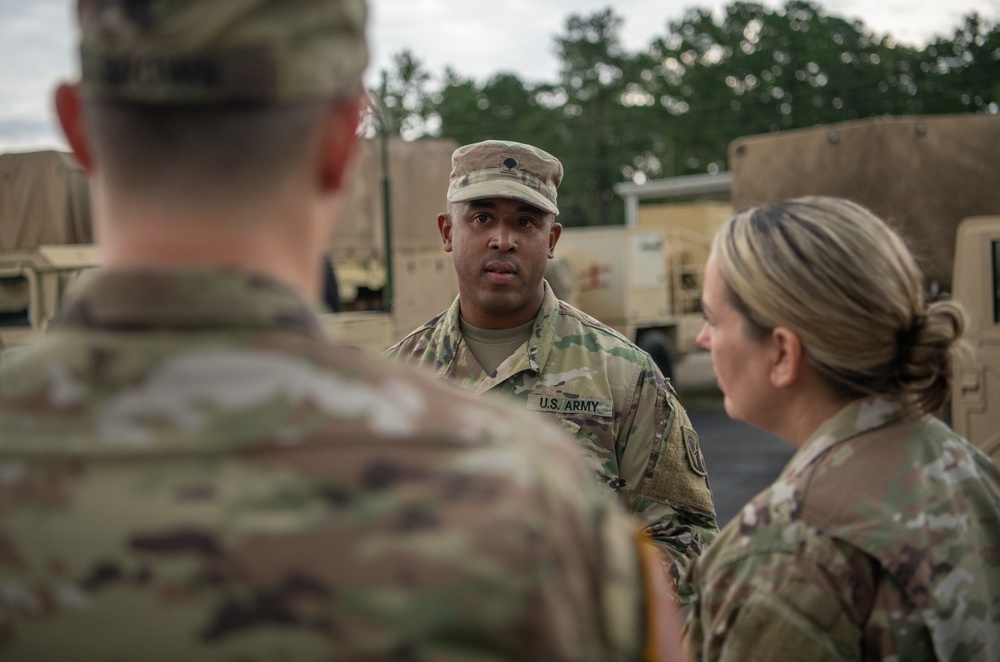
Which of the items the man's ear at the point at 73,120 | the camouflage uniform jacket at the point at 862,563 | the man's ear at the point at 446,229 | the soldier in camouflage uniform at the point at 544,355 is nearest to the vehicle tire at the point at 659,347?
the man's ear at the point at 446,229

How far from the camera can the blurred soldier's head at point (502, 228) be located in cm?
303

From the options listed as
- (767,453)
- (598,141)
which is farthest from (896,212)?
(598,141)

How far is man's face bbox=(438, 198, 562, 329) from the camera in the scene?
303 cm

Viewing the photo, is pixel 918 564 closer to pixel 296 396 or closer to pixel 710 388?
pixel 296 396

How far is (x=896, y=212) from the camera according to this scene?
28.0 ft

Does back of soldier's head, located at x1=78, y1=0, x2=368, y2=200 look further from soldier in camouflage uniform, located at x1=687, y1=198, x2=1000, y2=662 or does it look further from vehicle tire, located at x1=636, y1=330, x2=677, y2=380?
vehicle tire, located at x1=636, y1=330, x2=677, y2=380

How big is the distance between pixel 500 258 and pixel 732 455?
7.96 metres

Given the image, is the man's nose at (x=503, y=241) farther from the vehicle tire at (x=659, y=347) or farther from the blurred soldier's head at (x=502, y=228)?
the vehicle tire at (x=659, y=347)

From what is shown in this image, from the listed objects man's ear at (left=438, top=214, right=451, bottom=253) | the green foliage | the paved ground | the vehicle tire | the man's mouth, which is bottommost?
the paved ground

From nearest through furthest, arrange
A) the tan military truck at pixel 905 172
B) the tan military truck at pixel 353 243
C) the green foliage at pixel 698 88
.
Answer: the tan military truck at pixel 905 172 < the tan military truck at pixel 353 243 < the green foliage at pixel 698 88

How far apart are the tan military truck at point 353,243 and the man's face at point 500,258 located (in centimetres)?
391

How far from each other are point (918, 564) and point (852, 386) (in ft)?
0.96

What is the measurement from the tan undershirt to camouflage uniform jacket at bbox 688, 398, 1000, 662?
150cm

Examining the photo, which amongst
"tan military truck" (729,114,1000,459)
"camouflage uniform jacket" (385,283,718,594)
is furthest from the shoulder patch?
"tan military truck" (729,114,1000,459)
